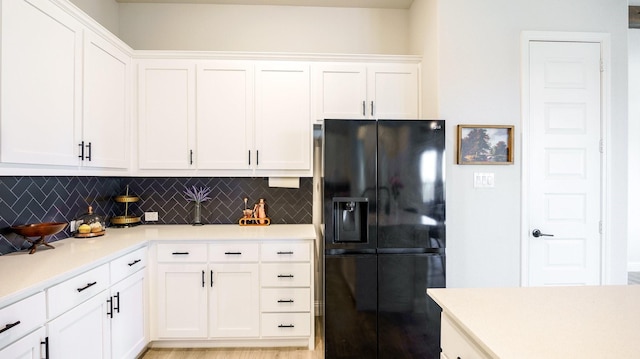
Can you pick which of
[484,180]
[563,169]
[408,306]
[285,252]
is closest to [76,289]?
[285,252]

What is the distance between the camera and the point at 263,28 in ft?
9.45

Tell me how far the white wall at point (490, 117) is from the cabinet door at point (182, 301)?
1.94m

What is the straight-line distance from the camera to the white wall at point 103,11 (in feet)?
7.83

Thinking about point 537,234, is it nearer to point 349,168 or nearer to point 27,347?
point 349,168

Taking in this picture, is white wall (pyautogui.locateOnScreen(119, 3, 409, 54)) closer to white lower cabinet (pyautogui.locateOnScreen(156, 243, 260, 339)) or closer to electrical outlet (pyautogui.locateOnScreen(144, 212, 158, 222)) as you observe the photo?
electrical outlet (pyautogui.locateOnScreen(144, 212, 158, 222))

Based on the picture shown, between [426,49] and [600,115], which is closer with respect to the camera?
[600,115]

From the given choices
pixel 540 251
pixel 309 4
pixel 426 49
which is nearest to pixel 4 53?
pixel 309 4

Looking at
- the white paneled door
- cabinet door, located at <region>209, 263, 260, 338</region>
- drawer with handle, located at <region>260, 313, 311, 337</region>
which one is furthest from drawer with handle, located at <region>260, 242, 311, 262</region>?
the white paneled door

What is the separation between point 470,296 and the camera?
3.63 ft

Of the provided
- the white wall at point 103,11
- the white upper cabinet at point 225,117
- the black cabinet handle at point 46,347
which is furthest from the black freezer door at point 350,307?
the white wall at point 103,11

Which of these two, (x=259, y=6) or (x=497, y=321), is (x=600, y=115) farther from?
(x=259, y=6)

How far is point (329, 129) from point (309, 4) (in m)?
1.59

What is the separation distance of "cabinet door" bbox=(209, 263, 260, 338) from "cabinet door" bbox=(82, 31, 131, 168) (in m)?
1.15

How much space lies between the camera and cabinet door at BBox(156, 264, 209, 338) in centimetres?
222
